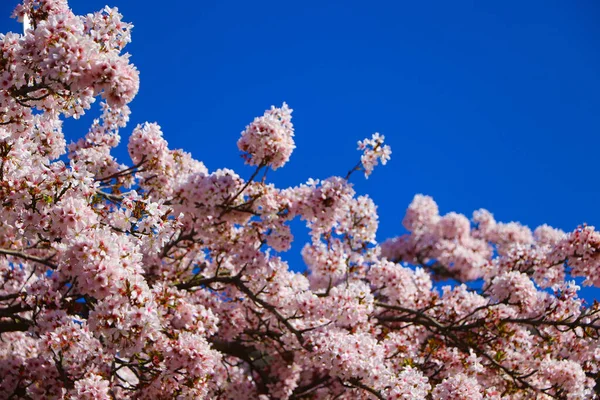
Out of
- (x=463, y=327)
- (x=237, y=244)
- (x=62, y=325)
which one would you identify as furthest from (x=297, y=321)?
(x=62, y=325)

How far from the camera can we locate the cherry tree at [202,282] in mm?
5629

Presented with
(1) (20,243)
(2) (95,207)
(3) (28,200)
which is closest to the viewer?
(3) (28,200)

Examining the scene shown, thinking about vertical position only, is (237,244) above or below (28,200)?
above

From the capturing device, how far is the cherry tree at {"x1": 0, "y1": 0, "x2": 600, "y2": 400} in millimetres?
5629

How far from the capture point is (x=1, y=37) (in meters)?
5.69

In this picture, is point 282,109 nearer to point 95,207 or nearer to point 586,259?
point 95,207

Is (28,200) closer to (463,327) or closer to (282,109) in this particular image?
(282,109)

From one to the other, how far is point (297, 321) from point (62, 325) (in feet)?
13.1

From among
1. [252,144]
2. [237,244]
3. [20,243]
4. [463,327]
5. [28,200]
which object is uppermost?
[252,144]

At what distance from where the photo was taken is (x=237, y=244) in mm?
9938

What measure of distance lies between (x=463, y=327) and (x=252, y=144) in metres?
4.27

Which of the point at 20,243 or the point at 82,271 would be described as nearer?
the point at 82,271

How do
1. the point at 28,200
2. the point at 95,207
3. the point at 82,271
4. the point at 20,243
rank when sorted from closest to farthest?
the point at 82,271, the point at 28,200, the point at 95,207, the point at 20,243

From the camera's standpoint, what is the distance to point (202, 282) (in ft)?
30.8
